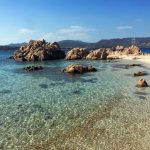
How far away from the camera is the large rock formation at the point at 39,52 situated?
326ft

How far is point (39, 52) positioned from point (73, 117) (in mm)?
78294

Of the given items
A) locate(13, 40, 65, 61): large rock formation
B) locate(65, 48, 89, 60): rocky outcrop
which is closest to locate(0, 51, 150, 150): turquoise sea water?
locate(13, 40, 65, 61): large rock formation

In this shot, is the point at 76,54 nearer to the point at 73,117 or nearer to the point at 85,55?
the point at 85,55

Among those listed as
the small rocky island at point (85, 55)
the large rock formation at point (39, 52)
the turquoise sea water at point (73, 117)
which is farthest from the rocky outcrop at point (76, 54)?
the turquoise sea water at point (73, 117)

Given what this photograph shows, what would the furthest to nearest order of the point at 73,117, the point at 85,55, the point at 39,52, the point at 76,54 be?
1. the point at 85,55
2. the point at 76,54
3. the point at 39,52
4. the point at 73,117

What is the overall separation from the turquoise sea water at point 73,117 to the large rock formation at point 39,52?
60672 millimetres

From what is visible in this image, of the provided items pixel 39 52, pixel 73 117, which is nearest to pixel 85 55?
pixel 39 52

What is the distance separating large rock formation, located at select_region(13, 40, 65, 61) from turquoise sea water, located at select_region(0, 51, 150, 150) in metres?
60.7

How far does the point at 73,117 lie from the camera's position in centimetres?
2456

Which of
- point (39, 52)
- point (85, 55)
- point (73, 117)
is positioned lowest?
point (73, 117)

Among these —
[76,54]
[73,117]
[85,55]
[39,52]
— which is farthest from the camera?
[85,55]

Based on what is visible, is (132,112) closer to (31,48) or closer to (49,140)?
(49,140)

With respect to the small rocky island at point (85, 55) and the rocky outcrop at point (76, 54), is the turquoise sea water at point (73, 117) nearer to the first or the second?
the small rocky island at point (85, 55)

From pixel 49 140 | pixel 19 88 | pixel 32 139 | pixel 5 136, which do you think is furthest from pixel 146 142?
pixel 19 88
